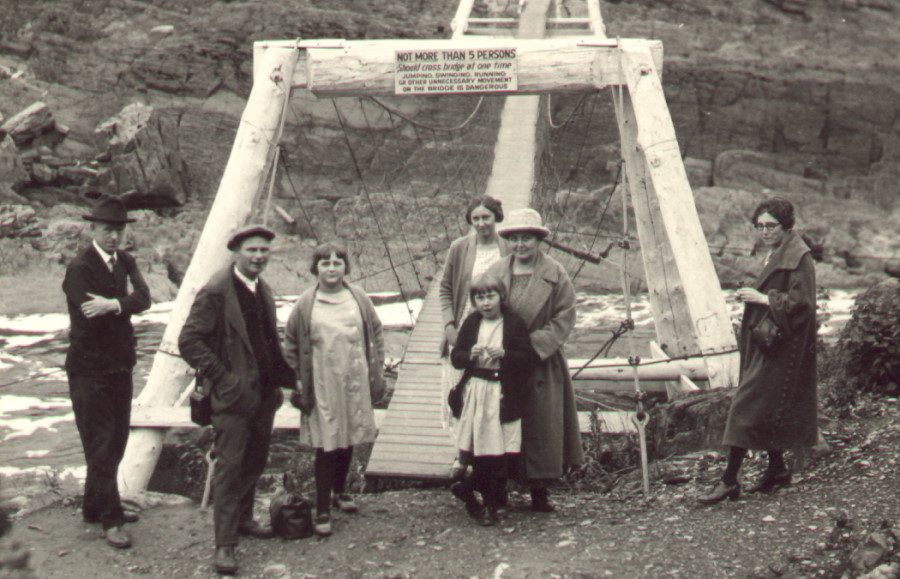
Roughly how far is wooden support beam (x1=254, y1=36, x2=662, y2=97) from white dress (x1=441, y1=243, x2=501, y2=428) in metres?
1.60

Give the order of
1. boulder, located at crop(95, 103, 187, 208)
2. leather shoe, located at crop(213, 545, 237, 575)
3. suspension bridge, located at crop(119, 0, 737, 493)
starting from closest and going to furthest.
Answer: leather shoe, located at crop(213, 545, 237, 575) < suspension bridge, located at crop(119, 0, 737, 493) < boulder, located at crop(95, 103, 187, 208)

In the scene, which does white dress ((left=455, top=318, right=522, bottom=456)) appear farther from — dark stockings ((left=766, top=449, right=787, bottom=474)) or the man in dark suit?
the man in dark suit

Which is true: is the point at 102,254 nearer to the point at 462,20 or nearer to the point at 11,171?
the point at 462,20

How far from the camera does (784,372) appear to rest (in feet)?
14.5

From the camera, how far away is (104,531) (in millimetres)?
4574

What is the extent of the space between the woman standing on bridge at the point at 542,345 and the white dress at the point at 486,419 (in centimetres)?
9

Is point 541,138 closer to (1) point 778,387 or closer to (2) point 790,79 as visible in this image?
(1) point 778,387

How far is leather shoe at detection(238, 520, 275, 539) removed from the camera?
4.50 meters

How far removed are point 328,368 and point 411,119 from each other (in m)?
14.2

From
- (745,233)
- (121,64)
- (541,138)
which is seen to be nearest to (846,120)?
(745,233)

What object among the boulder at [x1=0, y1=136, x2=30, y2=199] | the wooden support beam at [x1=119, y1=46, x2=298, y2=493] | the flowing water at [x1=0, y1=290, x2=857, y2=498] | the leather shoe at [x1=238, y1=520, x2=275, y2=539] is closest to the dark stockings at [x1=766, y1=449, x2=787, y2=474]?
the leather shoe at [x1=238, y1=520, x2=275, y2=539]

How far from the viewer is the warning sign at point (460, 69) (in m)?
6.18

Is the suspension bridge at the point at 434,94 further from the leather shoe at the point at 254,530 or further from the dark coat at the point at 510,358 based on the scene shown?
the dark coat at the point at 510,358

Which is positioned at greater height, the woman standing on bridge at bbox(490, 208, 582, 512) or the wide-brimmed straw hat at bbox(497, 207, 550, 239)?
the wide-brimmed straw hat at bbox(497, 207, 550, 239)
